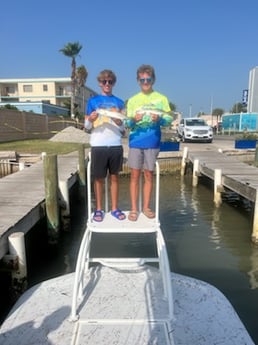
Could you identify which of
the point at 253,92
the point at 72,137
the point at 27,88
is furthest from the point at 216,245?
the point at 253,92

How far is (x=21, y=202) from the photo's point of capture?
21.0 feet

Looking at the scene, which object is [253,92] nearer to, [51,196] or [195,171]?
[195,171]

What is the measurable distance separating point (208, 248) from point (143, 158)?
3.66 m

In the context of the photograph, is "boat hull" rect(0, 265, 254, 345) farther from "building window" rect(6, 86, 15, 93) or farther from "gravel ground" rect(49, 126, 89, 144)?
"building window" rect(6, 86, 15, 93)

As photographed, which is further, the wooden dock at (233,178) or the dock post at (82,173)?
the dock post at (82,173)

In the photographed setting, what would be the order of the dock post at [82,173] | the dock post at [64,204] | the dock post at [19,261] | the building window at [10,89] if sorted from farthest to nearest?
the building window at [10,89] → the dock post at [82,173] → the dock post at [64,204] → the dock post at [19,261]

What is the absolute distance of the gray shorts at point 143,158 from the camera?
4.00m

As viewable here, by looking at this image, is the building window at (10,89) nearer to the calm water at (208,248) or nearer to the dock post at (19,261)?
the calm water at (208,248)

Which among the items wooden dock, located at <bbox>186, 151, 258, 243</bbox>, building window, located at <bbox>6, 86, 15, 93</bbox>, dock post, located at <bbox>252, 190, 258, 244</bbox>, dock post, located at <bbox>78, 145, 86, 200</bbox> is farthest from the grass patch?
building window, located at <bbox>6, 86, 15, 93</bbox>

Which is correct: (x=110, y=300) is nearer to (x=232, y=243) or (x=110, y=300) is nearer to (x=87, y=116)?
(x=87, y=116)

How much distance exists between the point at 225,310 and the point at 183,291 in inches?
19.1

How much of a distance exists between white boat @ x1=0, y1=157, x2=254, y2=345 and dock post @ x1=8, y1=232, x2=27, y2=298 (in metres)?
1.01

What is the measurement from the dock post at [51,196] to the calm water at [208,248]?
1.31ft

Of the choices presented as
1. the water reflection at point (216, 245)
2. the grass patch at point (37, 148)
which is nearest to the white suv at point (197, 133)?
the grass patch at point (37, 148)
